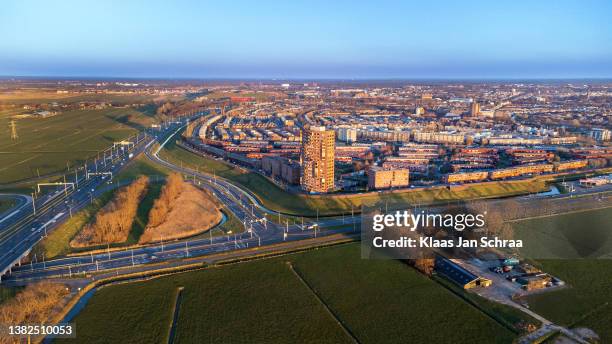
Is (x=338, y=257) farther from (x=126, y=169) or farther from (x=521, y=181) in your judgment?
(x=126, y=169)

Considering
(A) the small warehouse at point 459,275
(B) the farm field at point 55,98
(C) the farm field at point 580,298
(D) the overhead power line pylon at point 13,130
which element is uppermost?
(B) the farm field at point 55,98

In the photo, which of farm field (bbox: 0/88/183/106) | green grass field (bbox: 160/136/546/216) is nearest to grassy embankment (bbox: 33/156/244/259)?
green grass field (bbox: 160/136/546/216)

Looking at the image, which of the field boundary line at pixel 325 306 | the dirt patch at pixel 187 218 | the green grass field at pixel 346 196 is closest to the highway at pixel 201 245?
the dirt patch at pixel 187 218

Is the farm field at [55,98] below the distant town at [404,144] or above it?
above

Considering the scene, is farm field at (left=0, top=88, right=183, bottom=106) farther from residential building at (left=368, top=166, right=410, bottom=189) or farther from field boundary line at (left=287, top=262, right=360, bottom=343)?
field boundary line at (left=287, top=262, right=360, bottom=343)

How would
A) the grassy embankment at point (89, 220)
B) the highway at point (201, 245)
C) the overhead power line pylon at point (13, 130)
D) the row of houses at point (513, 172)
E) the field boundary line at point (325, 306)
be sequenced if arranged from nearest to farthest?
1. the field boundary line at point (325, 306)
2. the highway at point (201, 245)
3. the grassy embankment at point (89, 220)
4. the row of houses at point (513, 172)
5. the overhead power line pylon at point (13, 130)

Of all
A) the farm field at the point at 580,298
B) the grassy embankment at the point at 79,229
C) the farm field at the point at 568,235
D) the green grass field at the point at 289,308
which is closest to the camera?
the green grass field at the point at 289,308

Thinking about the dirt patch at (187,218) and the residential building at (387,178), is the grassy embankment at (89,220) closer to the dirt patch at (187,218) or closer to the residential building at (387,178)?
the dirt patch at (187,218)
